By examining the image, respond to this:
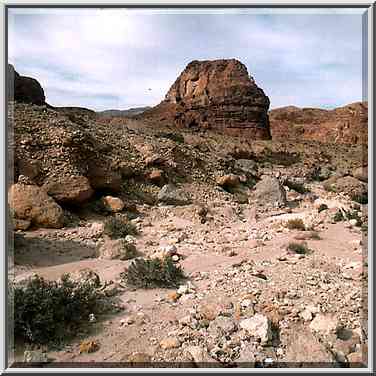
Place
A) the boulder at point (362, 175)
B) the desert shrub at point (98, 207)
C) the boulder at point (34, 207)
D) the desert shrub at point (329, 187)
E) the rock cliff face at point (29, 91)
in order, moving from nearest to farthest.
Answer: the boulder at point (34, 207)
the desert shrub at point (98, 207)
the boulder at point (362, 175)
the desert shrub at point (329, 187)
the rock cliff face at point (29, 91)

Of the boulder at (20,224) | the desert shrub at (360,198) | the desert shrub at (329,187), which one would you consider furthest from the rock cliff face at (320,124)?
the boulder at (20,224)

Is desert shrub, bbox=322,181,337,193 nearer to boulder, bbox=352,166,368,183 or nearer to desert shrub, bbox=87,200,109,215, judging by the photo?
boulder, bbox=352,166,368,183

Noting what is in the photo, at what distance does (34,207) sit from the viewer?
7.04 m

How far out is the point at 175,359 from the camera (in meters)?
3.38

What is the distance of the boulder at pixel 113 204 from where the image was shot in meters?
8.76

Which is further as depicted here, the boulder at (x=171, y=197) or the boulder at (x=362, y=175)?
the boulder at (x=171, y=197)

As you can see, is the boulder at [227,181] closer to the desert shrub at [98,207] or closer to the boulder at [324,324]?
the desert shrub at [98,207]

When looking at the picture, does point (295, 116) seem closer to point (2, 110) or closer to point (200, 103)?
point (200, 103)

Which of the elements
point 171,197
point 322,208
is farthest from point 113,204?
point 322,208

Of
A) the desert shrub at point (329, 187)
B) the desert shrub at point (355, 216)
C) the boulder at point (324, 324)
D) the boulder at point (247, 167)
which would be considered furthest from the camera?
the boulder at point (247, 167)

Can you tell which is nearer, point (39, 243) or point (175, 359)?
point (175, 359)

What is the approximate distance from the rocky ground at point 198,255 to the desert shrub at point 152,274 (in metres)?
0.13

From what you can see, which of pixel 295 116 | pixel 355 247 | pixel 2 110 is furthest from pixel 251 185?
pixel 295 116

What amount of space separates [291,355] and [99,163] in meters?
7.25
